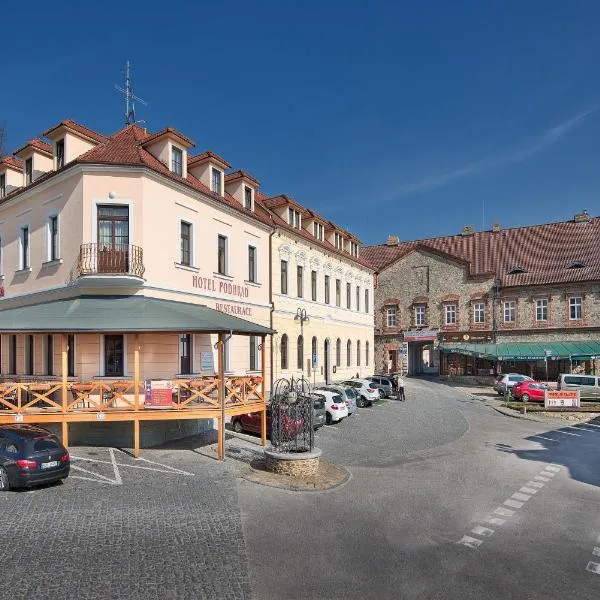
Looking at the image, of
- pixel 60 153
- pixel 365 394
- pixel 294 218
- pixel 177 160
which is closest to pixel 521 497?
pixel 365 394

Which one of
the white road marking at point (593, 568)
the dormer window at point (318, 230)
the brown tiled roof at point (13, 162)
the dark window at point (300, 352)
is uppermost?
the brown tiled roof at point (13, 162)

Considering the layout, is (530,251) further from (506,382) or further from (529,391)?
(529,391)

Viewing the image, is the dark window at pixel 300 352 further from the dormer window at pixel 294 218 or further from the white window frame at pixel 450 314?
the white window frame at pixel 450 314

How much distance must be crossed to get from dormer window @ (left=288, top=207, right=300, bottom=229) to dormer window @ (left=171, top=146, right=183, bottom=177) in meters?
10.3

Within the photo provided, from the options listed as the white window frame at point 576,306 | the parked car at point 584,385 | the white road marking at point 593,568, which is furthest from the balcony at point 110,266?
the white window frame at point 576,306

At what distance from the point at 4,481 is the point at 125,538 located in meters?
4.65

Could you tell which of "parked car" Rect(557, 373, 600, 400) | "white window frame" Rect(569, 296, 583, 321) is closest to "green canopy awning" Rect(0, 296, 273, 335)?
"parked car" Rect(557, 373, 600, 400)

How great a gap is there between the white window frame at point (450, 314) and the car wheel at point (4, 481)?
4315 centimetres

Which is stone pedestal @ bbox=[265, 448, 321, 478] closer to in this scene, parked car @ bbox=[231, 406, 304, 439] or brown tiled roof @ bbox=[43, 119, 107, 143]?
parked car @ bbox=[231, 406, 304, 439]

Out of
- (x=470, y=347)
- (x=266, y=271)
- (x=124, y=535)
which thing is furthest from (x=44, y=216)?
(x=470, y=347)

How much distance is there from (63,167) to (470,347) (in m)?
38.4

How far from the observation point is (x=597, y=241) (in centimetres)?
4734

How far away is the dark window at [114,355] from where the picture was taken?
18609 millimetres

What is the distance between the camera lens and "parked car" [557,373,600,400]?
3450cm
